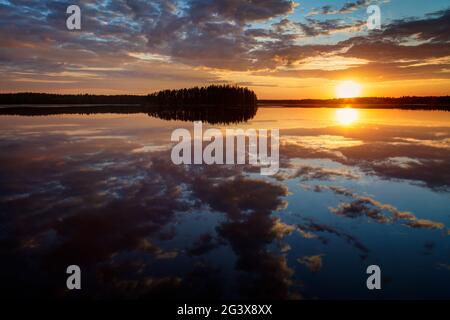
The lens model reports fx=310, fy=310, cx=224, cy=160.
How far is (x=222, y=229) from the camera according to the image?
941cm

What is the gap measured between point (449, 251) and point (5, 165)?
793 inches

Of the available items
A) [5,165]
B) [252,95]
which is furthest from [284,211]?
[252,95]

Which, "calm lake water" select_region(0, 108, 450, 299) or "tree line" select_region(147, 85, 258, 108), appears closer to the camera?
"calm lake water" select_region(0, 108, 450, 299)

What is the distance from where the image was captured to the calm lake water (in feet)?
22.0

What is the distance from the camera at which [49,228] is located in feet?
30.2

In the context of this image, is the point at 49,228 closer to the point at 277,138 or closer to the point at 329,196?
the point at 329,196

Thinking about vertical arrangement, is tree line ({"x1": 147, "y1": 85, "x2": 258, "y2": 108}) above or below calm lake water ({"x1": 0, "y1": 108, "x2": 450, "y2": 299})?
above

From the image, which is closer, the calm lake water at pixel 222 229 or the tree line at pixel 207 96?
the calm lake water at pixel 222 229

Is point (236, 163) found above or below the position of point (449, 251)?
above

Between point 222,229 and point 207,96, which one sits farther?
point 207,96

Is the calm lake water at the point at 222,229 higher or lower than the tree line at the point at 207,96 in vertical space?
lower

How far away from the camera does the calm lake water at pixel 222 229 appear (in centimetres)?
670
